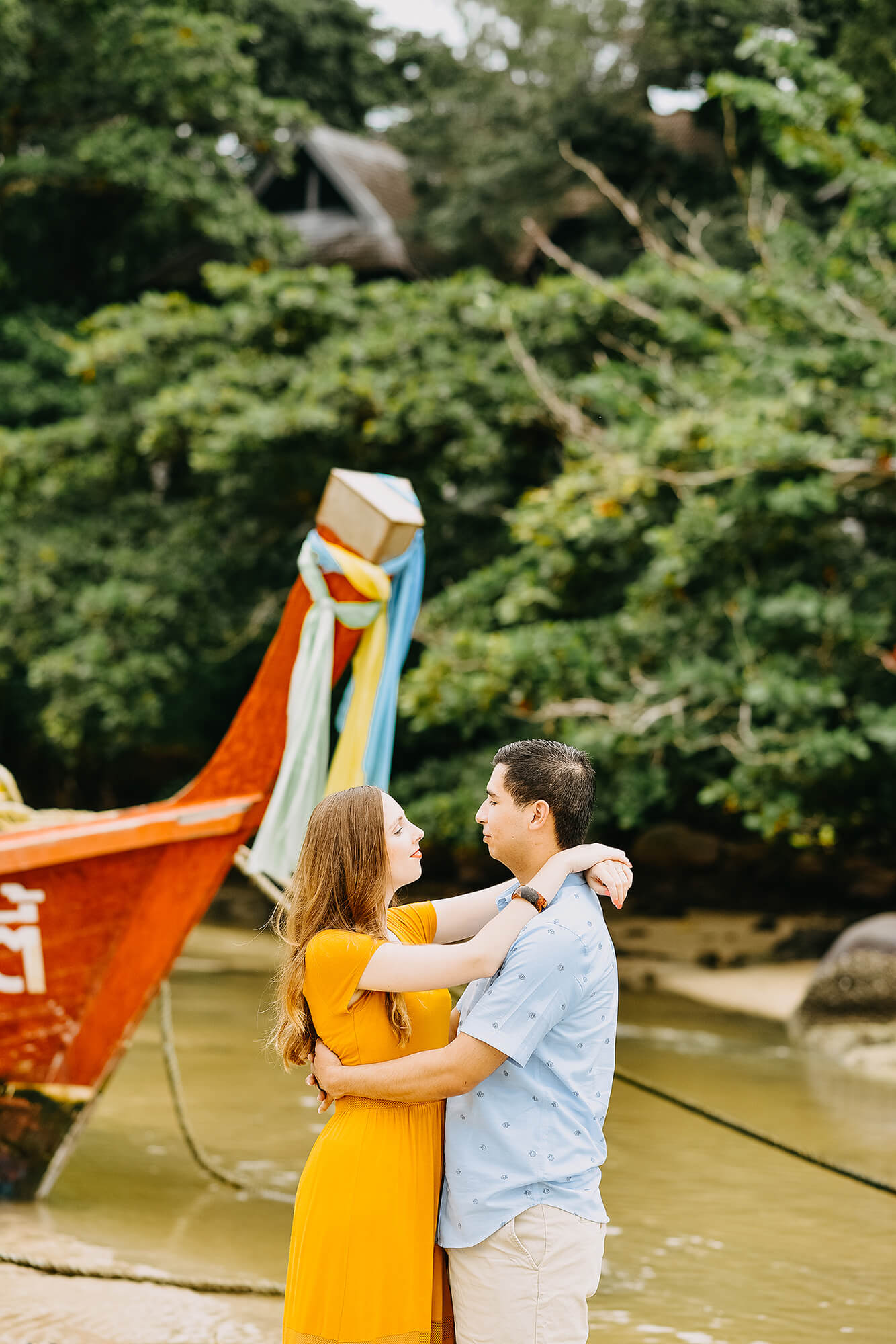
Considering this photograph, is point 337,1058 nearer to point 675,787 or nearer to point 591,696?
point 591,696

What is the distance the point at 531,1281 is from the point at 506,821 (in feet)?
2.26

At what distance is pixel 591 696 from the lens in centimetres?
1000

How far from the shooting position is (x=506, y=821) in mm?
2195

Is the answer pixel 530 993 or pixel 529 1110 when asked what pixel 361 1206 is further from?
pixel 530 993

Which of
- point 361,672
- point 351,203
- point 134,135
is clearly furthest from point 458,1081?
point 351,203

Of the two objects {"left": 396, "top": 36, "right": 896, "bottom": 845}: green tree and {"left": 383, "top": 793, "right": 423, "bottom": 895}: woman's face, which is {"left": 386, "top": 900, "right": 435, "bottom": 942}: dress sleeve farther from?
{"left": 396, "top": 36, "right": 896, "bottom": 845}: green tree

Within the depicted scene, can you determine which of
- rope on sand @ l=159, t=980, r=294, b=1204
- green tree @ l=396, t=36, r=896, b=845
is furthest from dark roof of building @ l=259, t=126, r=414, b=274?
rope on sand @ l=159, t=980, r=294, b=1204

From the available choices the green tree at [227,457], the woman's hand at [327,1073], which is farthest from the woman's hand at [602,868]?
the green tree at [227,457]

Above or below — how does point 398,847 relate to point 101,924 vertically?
above

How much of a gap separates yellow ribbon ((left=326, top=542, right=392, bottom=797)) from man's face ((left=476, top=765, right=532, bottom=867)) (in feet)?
6.51

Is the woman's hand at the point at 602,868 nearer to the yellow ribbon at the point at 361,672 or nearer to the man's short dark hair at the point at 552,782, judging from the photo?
the man's short dark hair at the point at 552,782

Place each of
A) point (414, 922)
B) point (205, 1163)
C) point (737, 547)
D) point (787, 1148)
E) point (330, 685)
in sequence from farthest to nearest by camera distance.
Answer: point (737, 547), point (205, 1163), point (330, 685), point (787, 1148), point (414, 922)

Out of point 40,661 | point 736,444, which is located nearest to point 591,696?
point 736,444

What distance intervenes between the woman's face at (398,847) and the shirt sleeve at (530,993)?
23cm
